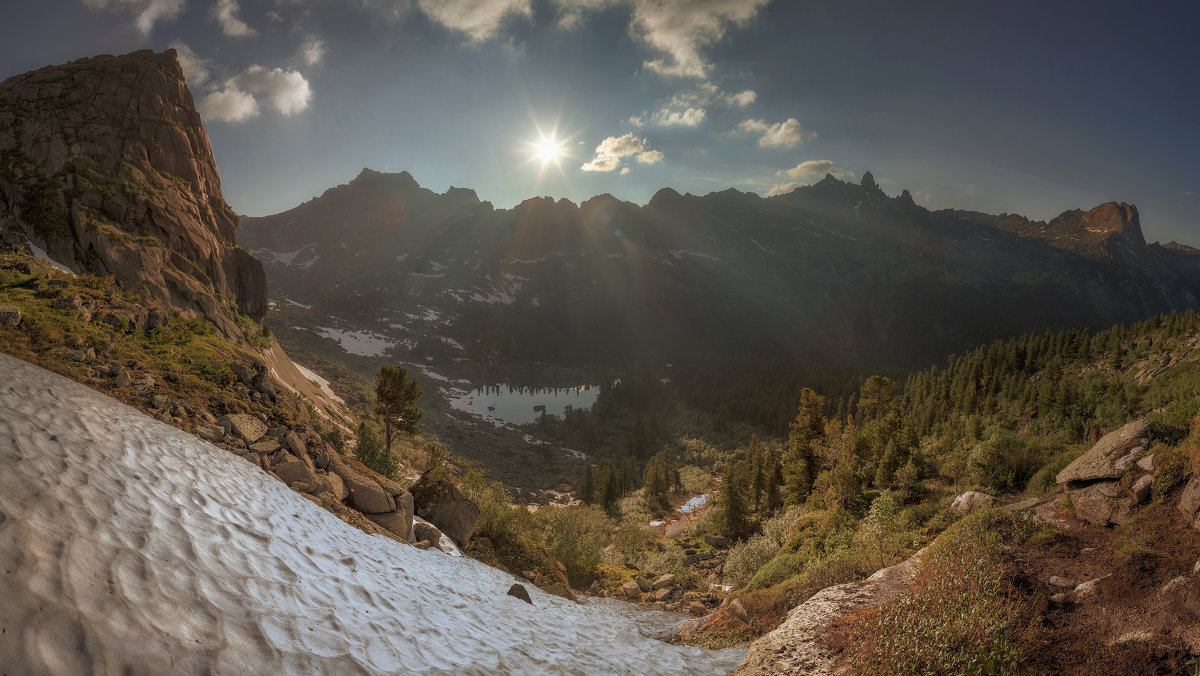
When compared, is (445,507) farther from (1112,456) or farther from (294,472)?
(1112,456)

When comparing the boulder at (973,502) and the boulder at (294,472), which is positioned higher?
the boulder at (294,472)

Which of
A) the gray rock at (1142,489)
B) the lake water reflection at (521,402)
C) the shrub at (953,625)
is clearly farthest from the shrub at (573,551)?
the lake water reflection at (521,402)

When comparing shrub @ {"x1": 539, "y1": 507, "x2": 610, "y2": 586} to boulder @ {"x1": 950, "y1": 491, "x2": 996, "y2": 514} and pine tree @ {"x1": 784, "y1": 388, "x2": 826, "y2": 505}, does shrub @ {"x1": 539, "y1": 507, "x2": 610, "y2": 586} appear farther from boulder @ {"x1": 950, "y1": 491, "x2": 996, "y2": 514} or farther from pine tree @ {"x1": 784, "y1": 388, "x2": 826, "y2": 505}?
pine tree @ {"x1": 784, "y1": 388, "x2": 826, "y2": 505}

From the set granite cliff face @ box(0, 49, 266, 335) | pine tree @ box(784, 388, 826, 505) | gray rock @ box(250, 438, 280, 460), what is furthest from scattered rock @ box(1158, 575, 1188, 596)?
granite cliff face @ box(0, 49, 266, 335)

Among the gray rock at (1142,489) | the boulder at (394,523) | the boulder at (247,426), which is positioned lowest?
the boulder at (394,523)

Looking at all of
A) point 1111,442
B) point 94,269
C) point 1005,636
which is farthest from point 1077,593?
point 94,269

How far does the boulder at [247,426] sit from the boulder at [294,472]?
3.20ft

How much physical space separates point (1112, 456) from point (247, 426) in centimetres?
2237

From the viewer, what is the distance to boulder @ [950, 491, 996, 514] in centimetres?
1451

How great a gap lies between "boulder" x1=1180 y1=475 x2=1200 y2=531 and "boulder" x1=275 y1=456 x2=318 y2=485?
19087mm

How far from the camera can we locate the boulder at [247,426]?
10.8 metres

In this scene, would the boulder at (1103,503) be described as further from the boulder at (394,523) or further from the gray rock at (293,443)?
the gray rock at (293,443)

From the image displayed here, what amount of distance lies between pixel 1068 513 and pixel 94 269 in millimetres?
34882

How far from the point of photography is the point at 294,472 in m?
11.0
